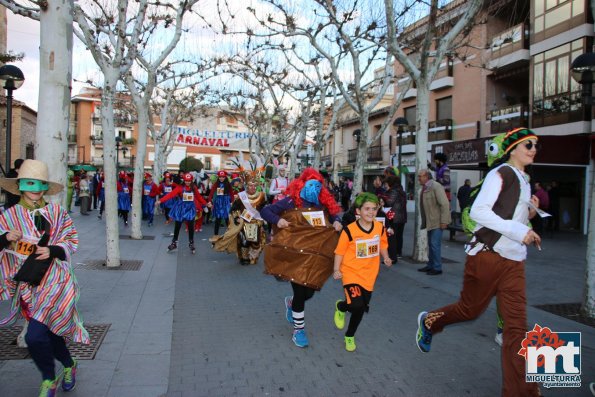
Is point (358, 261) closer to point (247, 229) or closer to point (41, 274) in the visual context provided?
point (41, 274)

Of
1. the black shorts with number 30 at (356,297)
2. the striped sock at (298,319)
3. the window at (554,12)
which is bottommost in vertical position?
the striped sock at (298,319)

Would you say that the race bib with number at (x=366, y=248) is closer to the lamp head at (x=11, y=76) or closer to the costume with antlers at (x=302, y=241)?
the costume with antlers at (x=302, y=241)

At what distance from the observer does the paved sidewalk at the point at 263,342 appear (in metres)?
3.80

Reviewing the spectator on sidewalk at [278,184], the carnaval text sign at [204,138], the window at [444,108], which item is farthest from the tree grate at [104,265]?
the window at [444,108]

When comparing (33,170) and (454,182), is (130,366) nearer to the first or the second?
(33,170)

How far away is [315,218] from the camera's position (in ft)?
16.1

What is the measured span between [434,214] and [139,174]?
7.89 meters

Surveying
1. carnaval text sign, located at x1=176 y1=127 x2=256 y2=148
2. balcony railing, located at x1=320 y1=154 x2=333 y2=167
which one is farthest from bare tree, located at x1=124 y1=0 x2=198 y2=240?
balcony railing, located at x1=320 y1=154 x2=333 y2=167

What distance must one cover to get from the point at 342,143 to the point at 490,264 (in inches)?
1728

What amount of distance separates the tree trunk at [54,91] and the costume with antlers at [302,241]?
6.92 ft

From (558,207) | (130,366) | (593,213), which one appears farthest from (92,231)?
(558,207)

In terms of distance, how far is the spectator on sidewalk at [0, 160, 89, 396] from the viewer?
3264mm

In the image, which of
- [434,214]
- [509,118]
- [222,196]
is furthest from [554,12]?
[434,214]

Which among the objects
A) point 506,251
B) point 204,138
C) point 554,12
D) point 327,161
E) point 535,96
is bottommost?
point 506,251
